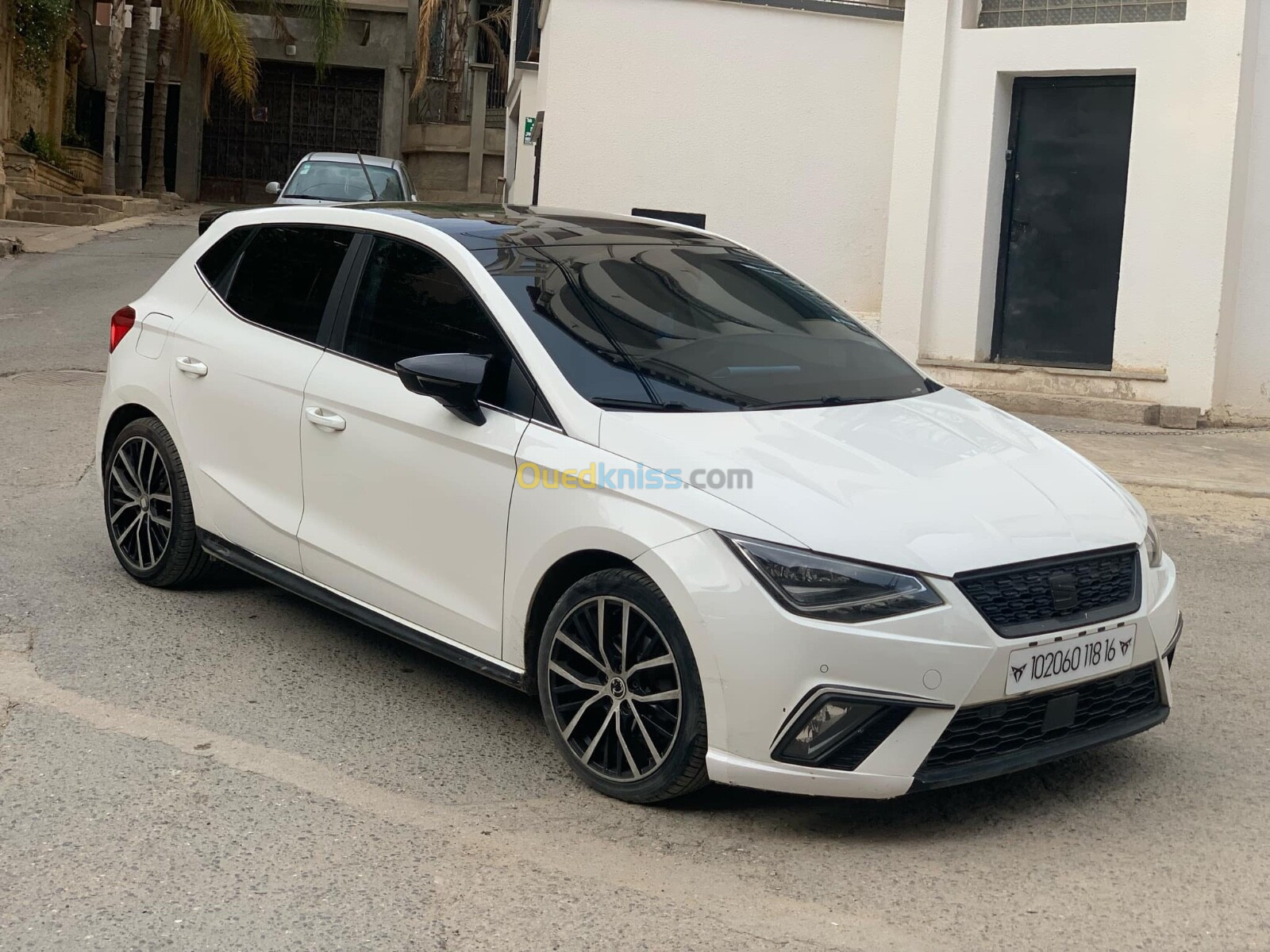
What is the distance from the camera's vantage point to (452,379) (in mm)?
4383

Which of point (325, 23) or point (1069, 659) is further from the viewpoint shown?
point (325, 23)

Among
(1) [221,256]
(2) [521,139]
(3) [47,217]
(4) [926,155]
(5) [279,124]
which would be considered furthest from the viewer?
(5) [279,124]

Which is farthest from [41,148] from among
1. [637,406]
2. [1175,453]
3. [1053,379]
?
[637,406]

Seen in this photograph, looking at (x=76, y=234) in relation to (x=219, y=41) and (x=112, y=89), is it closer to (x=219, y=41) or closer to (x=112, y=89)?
(x=112, y=89)

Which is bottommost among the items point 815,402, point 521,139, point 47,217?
point 815,402

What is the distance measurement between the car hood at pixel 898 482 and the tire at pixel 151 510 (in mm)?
2364

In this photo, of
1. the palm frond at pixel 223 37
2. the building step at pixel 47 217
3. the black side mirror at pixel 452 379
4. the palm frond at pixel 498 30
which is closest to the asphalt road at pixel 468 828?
the black side mirror at pixel 452 379

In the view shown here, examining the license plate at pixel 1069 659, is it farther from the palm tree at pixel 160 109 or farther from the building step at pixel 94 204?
the palm tree at pixel 160 109

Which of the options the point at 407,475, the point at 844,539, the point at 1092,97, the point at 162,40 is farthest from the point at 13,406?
the point at 162,40

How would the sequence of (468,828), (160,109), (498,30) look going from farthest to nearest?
(498,30) < (160,109) < (468,828)

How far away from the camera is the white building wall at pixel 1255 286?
1181 centimetres

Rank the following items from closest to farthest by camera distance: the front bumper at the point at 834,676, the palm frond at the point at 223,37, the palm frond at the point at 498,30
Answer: the front bumper at the point at 834,676 → the palm frond at the point at 223,37 → the palm frond at the point at 498,30

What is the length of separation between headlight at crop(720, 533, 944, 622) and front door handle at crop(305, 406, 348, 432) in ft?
6.02

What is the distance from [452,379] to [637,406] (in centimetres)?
57
